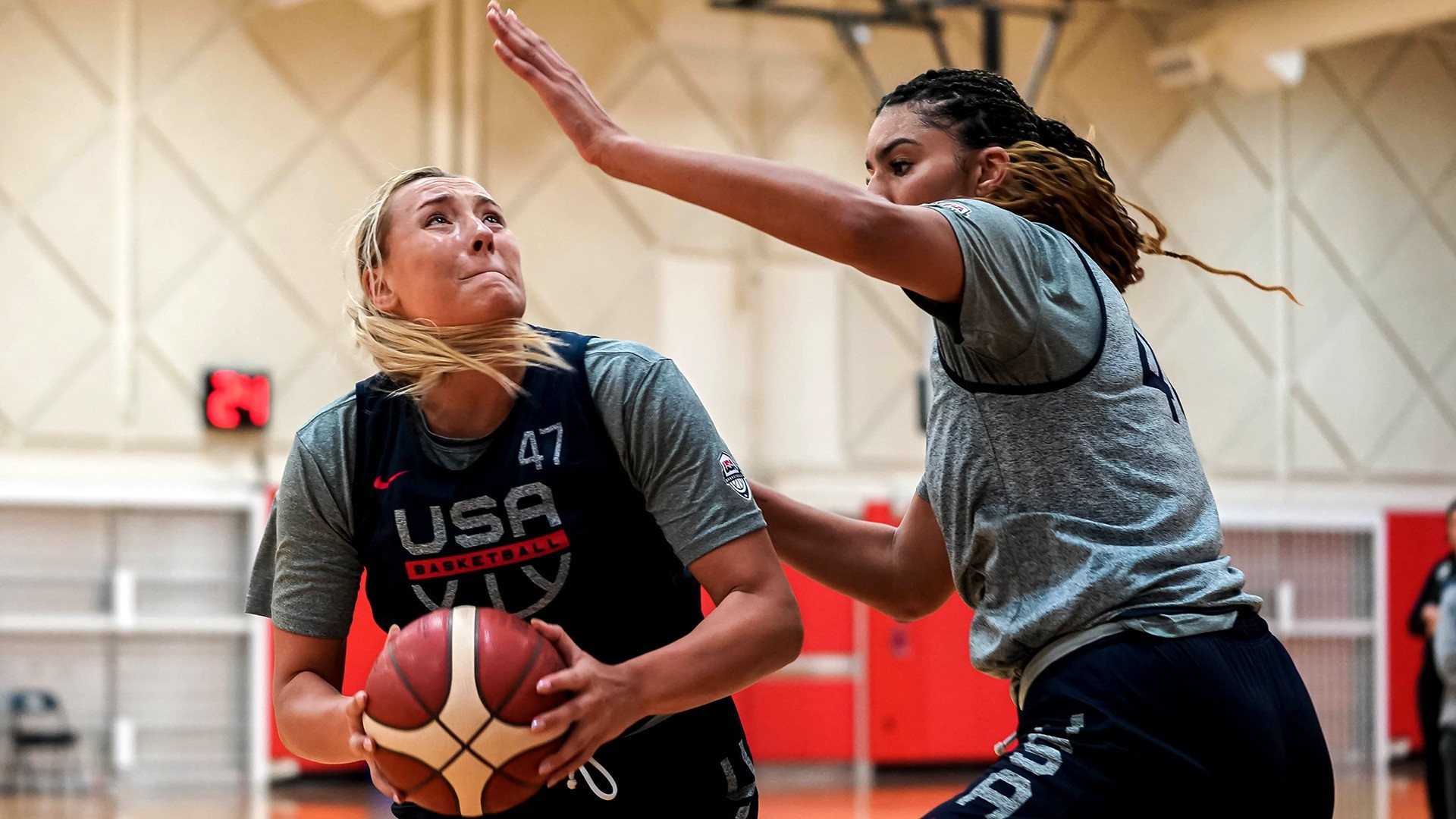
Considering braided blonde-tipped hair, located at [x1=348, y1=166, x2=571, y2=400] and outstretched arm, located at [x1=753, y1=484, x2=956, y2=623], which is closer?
braided blonde-tipped hair, located at [x1=348, y1=166, x2=571, y2=400]

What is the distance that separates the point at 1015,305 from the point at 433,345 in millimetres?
981

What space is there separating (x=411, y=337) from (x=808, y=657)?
26.3ft

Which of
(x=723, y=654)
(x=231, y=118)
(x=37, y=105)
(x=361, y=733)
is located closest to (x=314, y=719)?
(x=361, y=733)

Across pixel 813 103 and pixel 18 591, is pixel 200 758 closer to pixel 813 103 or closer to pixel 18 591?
pixel 18 591

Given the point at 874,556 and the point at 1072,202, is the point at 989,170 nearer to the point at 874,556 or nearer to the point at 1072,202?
the point at 1072,202

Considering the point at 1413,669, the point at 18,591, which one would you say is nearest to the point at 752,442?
the point at 18,591

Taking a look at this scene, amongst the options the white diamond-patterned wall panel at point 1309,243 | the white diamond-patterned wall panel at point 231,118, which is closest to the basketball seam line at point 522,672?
the white diamond-patterned wall panel at point 231,118

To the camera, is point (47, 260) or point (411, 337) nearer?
point (411, 337)

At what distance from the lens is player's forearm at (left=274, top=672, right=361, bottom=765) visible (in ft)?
7.93

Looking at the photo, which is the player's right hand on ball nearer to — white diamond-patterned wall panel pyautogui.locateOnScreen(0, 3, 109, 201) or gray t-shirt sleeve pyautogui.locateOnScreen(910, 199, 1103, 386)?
gray t-shirt sleeve pyautogui.locateOnScreen(910, 199, 1103, 386)

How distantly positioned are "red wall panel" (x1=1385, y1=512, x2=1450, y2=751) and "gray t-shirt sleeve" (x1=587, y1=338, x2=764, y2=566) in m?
10.7

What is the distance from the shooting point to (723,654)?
228cm

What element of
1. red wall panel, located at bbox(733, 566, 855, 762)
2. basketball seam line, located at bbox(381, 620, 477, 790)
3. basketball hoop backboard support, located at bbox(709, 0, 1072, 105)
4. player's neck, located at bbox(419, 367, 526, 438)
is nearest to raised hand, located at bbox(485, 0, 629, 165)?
player's neck, located at bbox(419, 367, 526, 438)

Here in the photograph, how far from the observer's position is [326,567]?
2.61 m
